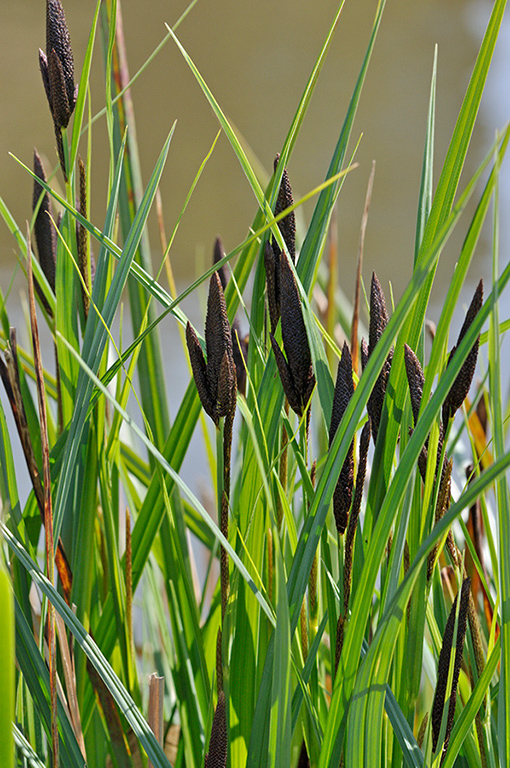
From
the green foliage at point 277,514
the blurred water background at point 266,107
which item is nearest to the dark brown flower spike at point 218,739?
the green foliage at point 277,514

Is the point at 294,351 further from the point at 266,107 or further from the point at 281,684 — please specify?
the point at 266,107

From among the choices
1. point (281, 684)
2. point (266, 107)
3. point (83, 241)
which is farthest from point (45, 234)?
point (266, 107)

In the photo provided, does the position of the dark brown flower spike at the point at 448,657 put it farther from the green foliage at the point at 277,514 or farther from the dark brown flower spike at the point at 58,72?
the dark brown flower spike at the point at 58,72

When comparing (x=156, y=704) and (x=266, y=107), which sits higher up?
(x=266, y=107)

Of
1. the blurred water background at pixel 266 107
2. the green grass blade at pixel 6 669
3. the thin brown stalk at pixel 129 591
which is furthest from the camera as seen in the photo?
the blurred water background at pixel 266 107

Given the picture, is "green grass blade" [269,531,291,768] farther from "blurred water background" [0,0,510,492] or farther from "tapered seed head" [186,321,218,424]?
"blurred water background" [0,0,510,492]

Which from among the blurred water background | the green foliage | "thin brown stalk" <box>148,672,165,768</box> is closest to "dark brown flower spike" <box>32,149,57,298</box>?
the green foliage

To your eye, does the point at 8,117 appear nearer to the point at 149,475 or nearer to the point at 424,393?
the point at 149,475
